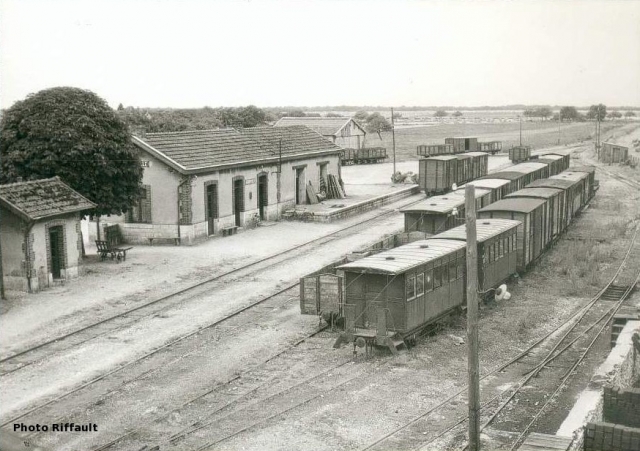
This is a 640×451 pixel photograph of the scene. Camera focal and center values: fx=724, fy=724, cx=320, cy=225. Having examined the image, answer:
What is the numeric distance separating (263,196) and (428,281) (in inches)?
811

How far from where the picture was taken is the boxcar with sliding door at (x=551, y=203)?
93.7 feet

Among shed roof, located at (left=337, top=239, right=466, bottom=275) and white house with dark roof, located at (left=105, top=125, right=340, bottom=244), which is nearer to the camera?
shed roof, located at (left=337, top=239, right=466, bottom=275)

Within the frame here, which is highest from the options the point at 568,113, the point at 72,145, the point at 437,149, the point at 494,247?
the point at 568,113

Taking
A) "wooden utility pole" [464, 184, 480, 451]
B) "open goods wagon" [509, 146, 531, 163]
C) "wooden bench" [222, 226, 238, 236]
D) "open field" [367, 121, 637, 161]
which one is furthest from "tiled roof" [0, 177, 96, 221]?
"open field" [367, 121, 637, 161]

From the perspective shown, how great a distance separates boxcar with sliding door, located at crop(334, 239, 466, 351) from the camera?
17188 mm

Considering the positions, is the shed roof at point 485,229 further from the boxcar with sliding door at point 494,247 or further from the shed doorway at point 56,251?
the shed doorway at point 56,251

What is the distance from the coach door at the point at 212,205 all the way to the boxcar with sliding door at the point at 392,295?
15.9m

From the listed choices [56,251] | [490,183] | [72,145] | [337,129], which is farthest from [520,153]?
[56,251]

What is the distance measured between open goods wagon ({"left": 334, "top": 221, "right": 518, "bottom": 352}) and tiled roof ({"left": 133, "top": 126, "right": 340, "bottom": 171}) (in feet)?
49.7

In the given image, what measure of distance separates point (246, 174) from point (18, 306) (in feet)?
52.0

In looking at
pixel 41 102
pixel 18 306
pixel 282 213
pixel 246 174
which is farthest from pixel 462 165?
pixel 18 306

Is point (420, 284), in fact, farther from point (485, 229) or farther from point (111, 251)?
point (111, 251)

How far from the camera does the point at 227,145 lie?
36531 mm

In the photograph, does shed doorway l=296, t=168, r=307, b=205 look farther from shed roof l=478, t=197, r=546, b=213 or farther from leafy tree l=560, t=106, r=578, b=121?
leafy tree l=560, t=106, r=578, b=121
